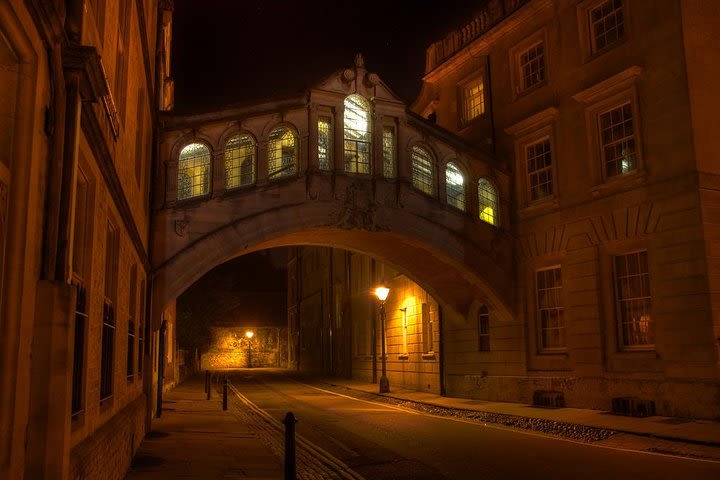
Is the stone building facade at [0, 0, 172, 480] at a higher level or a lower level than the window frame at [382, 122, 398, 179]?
lower

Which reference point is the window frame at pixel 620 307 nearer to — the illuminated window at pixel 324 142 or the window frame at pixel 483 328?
the window frame at pixel 483 328

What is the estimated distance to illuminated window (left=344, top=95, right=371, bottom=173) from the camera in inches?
769

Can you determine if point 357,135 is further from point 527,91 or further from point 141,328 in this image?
point 141,328

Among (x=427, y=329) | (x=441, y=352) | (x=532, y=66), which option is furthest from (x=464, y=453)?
(x=427, y=329)

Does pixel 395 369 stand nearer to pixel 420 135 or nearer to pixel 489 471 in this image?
pixel 420 135

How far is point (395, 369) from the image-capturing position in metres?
28.3

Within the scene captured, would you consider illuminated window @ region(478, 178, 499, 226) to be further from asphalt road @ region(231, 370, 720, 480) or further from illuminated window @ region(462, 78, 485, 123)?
asphalt road @ region(231, 370, 720, 480)

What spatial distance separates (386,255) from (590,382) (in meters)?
8.09

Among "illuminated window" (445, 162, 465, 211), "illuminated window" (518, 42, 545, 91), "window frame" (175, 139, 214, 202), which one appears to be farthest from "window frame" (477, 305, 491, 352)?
"window frame" (175, 139, 214, 202)

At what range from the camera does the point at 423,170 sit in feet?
67.9

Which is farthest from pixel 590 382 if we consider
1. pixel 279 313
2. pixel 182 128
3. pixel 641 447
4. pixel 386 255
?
Answer: pixel 279 313

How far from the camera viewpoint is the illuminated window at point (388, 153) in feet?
65.5

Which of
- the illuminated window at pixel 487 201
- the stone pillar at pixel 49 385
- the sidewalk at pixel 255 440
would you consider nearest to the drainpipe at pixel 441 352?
the sidewalk at pixel 255 440

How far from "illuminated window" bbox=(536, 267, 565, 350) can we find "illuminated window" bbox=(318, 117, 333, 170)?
7.35 meters
